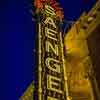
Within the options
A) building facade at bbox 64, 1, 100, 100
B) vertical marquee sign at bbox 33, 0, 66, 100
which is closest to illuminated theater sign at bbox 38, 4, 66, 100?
vertical marquee sign at bbox 33, 0, 66, 100

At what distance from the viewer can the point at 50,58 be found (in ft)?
40.9

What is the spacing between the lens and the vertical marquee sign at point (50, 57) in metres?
11.3

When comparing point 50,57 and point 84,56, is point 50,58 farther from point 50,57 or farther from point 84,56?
point 84,56

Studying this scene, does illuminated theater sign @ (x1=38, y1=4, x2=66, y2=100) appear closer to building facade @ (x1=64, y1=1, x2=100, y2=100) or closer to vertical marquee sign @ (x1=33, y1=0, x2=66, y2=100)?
vertical marquee sign @ (x1=33, y1=0, x2=66, y2=100)

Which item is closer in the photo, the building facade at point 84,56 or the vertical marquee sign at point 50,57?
the vertical marquee sign at point 50,57

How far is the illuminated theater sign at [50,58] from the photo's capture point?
37.1 ft

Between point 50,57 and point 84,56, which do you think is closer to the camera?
point 50,57

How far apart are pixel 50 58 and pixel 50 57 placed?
0.30ft

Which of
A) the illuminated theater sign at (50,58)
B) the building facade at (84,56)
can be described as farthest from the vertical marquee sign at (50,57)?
the building facade at (84,56)

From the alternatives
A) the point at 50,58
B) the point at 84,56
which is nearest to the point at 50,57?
the point at 50,58

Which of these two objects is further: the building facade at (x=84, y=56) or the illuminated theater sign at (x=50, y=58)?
the building facade at (x=84, y=56)

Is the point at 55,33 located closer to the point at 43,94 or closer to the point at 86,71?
the point at 86,71

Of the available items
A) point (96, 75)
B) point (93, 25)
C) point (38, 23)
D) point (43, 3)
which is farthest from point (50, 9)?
point (96, 75)

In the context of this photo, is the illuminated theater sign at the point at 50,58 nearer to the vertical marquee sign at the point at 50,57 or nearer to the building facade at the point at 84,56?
the vertical marquee sign at the point at 50,57
